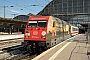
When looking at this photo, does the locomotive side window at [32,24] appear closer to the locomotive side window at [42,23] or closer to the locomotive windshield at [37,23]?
the locomotive windshield at [37,23]

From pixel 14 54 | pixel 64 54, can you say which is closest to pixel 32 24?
pixel 14 54

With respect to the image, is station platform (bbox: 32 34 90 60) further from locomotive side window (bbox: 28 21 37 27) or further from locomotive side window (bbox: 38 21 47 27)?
locomotive side window (bbox: 28 21 37 27)

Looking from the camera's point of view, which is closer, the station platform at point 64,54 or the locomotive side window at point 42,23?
the station platform at point 64,54

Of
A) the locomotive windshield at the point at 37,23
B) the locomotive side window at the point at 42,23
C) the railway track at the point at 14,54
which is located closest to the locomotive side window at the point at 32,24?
the locomotive windshield at the point at 37,23

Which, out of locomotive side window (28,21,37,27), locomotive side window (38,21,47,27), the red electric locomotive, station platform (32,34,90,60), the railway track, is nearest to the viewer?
station platform (32,34,90,60)

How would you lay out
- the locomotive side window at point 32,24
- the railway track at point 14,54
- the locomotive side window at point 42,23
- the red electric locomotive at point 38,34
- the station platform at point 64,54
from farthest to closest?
the locomotive side window at point 32,24, the locomotive side window at point 42,23, the red electric locomotive at point 38,34, the railway track at point 14,54, the station platform at point 64,54

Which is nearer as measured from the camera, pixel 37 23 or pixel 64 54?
pixel 64 54

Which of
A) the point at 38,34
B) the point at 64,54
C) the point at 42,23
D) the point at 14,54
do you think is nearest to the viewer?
the point at 64,54

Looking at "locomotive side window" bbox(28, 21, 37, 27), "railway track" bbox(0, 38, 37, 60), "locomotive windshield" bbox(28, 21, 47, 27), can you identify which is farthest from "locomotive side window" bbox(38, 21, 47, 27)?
"railway track" bbox(0, 38, 37, 60)

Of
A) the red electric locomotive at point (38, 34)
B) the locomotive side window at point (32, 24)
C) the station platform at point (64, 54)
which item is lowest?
the station platform at point (64, 54)

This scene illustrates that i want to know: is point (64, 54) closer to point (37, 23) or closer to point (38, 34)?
point (38, 34)

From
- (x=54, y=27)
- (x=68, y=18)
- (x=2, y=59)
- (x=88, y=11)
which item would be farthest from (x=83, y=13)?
(x=2, y=59)

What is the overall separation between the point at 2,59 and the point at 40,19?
4.75 metres

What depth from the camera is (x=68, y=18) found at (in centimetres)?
7700
